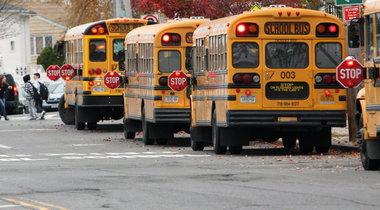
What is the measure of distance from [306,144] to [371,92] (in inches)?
237

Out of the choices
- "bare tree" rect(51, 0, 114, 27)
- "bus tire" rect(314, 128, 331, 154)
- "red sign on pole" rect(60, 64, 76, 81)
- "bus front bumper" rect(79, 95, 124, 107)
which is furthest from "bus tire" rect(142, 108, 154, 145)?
"bare tree" rect(51, 0, 114, 27)

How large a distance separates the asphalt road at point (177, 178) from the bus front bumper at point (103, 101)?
666 cm

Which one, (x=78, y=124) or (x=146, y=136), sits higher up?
(x=146, y=136)

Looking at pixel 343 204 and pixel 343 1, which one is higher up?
pixel 343 1

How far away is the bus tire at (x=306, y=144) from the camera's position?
27.7 m

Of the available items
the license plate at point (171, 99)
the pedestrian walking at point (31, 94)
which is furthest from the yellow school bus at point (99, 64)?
the pedestrian walking at point (31, 94)

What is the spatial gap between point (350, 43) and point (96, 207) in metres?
7.60

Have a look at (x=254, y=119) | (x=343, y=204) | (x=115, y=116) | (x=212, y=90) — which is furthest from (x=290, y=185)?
(x=115, y=116)

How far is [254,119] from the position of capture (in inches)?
1041

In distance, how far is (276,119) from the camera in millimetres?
26500

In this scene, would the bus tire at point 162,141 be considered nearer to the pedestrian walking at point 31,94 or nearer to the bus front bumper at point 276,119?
the bus front bumper at point 276,119

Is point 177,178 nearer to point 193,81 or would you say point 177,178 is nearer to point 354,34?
point 354,34

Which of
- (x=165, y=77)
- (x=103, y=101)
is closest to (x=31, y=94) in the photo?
(x=103, y=101)

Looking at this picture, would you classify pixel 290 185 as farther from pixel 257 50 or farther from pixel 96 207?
pixel 257 50
